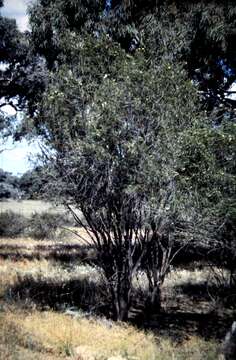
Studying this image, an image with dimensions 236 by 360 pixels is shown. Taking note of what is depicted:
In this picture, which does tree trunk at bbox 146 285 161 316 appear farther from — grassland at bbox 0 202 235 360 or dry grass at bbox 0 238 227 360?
dry grass at bbox 0 238 227 360

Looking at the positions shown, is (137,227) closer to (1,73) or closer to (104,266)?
(104,266)

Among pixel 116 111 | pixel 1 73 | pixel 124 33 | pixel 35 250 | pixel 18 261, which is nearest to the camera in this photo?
pixel 116 111

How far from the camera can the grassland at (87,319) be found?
25.4 ft

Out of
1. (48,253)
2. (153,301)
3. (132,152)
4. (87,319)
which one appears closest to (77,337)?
(87,319)

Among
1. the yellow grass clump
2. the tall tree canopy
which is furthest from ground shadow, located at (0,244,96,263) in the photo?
the yellow grass clump

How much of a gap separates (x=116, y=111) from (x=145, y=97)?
2.29ft

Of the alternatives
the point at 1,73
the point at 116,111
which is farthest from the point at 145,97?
the point at 1,73

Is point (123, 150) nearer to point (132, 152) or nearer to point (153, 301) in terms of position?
point (132, 152)

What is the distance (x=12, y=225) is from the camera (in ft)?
84.4

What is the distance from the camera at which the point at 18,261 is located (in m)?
15.5

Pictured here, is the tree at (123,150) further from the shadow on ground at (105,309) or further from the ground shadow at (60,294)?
the ground shadow at (60,294)

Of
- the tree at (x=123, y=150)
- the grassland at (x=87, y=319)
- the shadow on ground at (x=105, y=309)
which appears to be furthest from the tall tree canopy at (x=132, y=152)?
the grassland at (x=87, y=319)

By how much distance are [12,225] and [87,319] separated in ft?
54.3

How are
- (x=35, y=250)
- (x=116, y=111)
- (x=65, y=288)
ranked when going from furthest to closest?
(x=35, y=250) → (x=65, y=288) → (x=116, y=111)
